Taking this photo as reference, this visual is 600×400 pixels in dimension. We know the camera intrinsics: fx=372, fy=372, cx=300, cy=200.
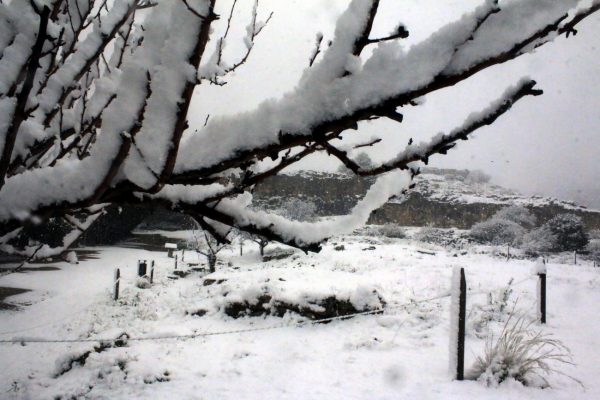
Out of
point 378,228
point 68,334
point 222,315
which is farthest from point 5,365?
point 378,228

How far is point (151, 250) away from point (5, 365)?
53.8 ft

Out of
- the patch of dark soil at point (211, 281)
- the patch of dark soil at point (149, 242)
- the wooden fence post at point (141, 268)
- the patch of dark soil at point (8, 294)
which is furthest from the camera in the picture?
the patch of dark soil at point (149, 242)

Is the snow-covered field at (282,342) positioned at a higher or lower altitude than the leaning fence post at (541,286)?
lower

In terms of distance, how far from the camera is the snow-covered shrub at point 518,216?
86.8 feet

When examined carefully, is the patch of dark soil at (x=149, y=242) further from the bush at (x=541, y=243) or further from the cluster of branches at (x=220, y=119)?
the cluster of branches at (x=220, y=119)

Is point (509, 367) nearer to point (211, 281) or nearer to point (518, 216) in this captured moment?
point (211, 281)

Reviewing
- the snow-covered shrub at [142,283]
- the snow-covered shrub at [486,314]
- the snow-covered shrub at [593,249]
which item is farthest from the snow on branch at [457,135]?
the snow-covered shrub at [593,249]

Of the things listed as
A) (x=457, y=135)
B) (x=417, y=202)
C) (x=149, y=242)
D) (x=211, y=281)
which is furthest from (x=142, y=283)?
(x=417, y=202)

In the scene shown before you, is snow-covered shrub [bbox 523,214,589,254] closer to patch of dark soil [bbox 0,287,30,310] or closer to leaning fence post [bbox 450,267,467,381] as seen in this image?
leaning fence post [bbox 450,267,467,381]

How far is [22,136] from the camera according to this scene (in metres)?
1.35

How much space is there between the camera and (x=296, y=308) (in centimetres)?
700

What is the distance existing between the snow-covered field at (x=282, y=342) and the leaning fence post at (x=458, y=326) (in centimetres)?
16

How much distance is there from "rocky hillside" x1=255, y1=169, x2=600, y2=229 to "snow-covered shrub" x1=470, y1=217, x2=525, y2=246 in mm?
4975

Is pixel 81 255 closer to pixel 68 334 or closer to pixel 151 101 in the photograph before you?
pixel 68 334
